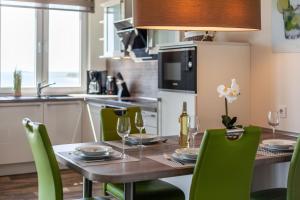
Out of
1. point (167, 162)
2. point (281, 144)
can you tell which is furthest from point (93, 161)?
point (281, 144)

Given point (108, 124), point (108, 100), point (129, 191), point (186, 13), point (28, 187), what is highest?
point (186, 13)

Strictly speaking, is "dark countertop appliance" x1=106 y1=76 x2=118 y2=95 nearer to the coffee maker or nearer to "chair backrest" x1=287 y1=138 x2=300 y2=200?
the coffee maker

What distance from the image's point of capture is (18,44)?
5785mm

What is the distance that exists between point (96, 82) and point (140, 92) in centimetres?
80

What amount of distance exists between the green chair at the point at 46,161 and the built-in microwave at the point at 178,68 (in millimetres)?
1670

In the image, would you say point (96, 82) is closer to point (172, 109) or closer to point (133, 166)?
point (172, 109)

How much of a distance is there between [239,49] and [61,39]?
2.93 metres

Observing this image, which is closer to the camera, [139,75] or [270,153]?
[270,153]

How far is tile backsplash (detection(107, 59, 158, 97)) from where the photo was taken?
5215 mm

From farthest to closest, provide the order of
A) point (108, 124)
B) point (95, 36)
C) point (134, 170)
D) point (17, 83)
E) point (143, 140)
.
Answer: point (95, 36) < point (17, 83) < point (108, 124) < point (143, 140) < point (134, 170)

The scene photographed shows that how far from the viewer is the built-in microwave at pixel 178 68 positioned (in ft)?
12.2

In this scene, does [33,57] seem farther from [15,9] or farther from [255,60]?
[255,60]

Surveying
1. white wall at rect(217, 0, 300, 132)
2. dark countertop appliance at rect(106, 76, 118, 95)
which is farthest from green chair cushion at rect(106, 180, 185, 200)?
dark countertop appliance at rect(106, 76, 118, 95)

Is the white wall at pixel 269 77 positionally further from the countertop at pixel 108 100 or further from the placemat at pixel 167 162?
the placemat at pixel 167 162
